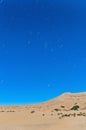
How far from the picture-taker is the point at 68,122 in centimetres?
3347

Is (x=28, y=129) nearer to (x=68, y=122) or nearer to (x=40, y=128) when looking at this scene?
(x=40, y=128)

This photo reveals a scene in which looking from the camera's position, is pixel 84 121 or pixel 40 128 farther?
pixel 84 121

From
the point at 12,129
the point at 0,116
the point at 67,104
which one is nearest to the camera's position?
the point at 12,129

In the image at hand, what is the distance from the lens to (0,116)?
47.0m

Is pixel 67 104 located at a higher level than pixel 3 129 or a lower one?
higher

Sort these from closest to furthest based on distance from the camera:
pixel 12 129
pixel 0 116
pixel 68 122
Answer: pixel 12 129
pixel 68 122
pixel 0 116

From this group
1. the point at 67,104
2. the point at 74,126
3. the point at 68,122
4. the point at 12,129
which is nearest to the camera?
the point at 12,129

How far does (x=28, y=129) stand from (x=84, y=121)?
7.13 m

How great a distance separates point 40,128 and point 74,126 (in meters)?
3.28

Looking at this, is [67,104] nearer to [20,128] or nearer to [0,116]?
[0,116]

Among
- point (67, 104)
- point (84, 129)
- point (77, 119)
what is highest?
point (67, 104)

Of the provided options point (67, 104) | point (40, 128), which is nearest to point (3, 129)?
point (40, 128)

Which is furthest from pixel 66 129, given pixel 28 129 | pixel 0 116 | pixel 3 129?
pixel 0 116

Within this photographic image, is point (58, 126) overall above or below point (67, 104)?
below
